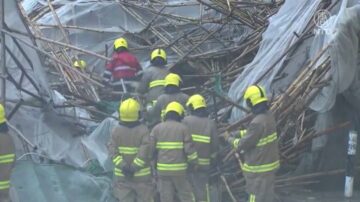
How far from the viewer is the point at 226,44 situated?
1421 cm

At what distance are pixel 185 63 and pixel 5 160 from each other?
5185mm

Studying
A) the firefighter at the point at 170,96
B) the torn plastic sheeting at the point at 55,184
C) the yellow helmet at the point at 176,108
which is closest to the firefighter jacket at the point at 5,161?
the torn plastic sheeting at the point at 55,184

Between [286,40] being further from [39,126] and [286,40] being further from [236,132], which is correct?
[39,126]

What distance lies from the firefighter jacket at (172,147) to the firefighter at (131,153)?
0.53 feet

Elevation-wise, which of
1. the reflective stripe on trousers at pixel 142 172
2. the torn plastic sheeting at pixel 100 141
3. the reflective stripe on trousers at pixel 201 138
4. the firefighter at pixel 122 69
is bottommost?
the reflective stripe on trousers at pixel 142 172

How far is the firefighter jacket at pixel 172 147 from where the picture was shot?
9539mm

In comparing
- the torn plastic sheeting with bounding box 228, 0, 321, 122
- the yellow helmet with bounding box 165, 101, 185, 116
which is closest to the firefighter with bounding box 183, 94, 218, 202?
the yellow helmet with bounding box 165, 101, 185, 116

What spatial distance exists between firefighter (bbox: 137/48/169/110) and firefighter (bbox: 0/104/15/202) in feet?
9.42

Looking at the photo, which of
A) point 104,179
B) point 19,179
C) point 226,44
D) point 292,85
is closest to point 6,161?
point 19,179

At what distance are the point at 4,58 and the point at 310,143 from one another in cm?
458

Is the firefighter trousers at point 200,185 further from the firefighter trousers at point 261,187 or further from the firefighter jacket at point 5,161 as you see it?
the firefighter jacket at point 5,161

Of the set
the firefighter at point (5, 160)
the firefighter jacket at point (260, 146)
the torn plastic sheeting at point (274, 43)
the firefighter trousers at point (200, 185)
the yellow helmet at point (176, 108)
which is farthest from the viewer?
the torn plastic sheeting at point (274, 43)

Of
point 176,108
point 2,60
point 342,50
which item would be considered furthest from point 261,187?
point 2,60

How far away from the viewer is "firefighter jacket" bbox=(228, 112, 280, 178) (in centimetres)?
929
